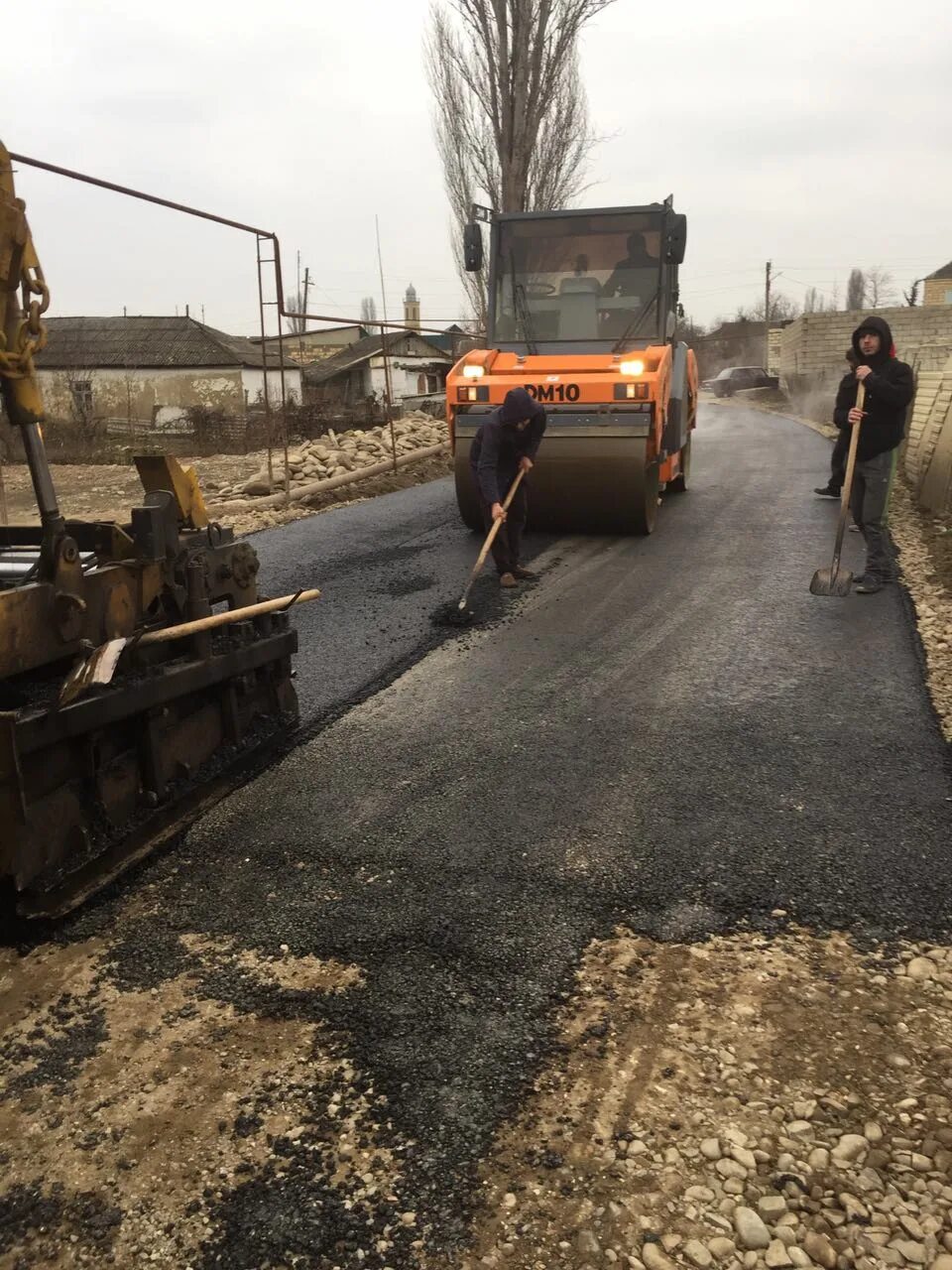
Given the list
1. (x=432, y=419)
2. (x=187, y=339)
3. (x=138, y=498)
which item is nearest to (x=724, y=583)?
(x=138, y=498)

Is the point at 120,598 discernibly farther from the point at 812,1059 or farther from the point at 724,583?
the point at 724,583

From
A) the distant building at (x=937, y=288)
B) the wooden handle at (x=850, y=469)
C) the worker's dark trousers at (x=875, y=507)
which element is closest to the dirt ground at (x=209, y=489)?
the wooden handle at (x=850, y=469)

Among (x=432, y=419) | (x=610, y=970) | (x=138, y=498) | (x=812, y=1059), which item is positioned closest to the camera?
(x=812, y=1059)

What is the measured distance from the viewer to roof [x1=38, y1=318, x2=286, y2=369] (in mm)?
34531

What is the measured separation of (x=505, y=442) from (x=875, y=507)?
266 cm

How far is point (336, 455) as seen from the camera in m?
13.1

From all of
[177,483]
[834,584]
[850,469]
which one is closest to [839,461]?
[850,469]

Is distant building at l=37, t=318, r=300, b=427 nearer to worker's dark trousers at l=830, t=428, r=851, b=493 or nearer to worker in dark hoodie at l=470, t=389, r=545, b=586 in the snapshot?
worker's dark trousers at l=830, t=428, r=851, b=493

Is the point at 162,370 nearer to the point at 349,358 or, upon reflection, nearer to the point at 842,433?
the point at 349,358

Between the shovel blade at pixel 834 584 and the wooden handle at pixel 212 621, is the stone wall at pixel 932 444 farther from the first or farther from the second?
the wooden handle at pixel 212 621

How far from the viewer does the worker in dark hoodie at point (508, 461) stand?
6887 millimetres

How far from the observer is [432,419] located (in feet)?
61.3

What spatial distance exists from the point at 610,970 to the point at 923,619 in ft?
13.7

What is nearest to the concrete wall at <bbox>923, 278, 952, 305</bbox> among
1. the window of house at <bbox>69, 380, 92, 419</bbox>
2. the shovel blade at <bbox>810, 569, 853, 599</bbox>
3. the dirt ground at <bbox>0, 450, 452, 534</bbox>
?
the window of house at <bbox>69, 380, 92, 419</bbox>
